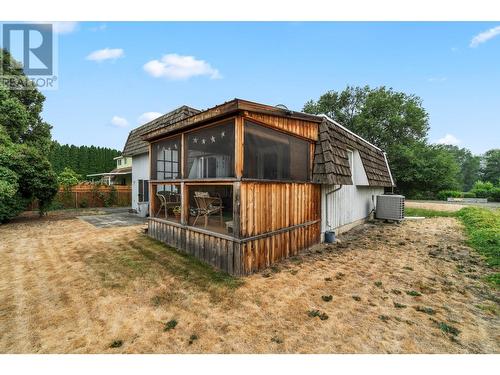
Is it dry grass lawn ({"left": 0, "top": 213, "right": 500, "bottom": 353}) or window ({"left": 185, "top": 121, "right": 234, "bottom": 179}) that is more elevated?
window ({"left": 185, "top": 121, "right": 234, "bottom": 179})

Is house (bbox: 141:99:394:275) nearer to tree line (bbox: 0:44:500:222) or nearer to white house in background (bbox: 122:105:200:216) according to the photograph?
white house in background (bbox: 122:105:200:216)

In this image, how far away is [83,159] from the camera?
26125 millimetres

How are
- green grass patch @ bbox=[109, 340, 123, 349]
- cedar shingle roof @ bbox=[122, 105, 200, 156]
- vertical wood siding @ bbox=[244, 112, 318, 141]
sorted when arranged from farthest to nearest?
cedar shingle roof @ bbox=[122, 105, 200, 156]
vertical wood siding @ bbox=[244, 112, 318, 141]
green grass patch @ bbox=[109, 340, 123, 349]

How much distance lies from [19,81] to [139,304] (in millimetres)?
21976

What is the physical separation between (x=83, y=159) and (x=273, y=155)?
2972cm

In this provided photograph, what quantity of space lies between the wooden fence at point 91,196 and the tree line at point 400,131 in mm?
25609

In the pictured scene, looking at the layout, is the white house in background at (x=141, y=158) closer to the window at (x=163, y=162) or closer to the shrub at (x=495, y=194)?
the window at (x=163, y=162)

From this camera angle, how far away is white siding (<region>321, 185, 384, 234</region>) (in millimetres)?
6857

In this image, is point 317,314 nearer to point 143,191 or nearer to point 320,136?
point 320,136

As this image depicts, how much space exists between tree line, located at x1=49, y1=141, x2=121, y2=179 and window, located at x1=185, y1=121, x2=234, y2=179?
82.6 feet

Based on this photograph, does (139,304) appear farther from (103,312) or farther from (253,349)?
(253,349)

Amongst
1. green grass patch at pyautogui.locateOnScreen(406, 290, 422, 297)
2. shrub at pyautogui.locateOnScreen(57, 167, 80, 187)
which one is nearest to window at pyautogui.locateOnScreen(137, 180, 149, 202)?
green grass patch at pyautogui.locateOnScreen(406, 290, 422, 297)

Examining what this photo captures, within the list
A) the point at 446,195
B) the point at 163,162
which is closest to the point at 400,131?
the point at 446,195

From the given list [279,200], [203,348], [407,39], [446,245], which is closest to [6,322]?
[203,348]
